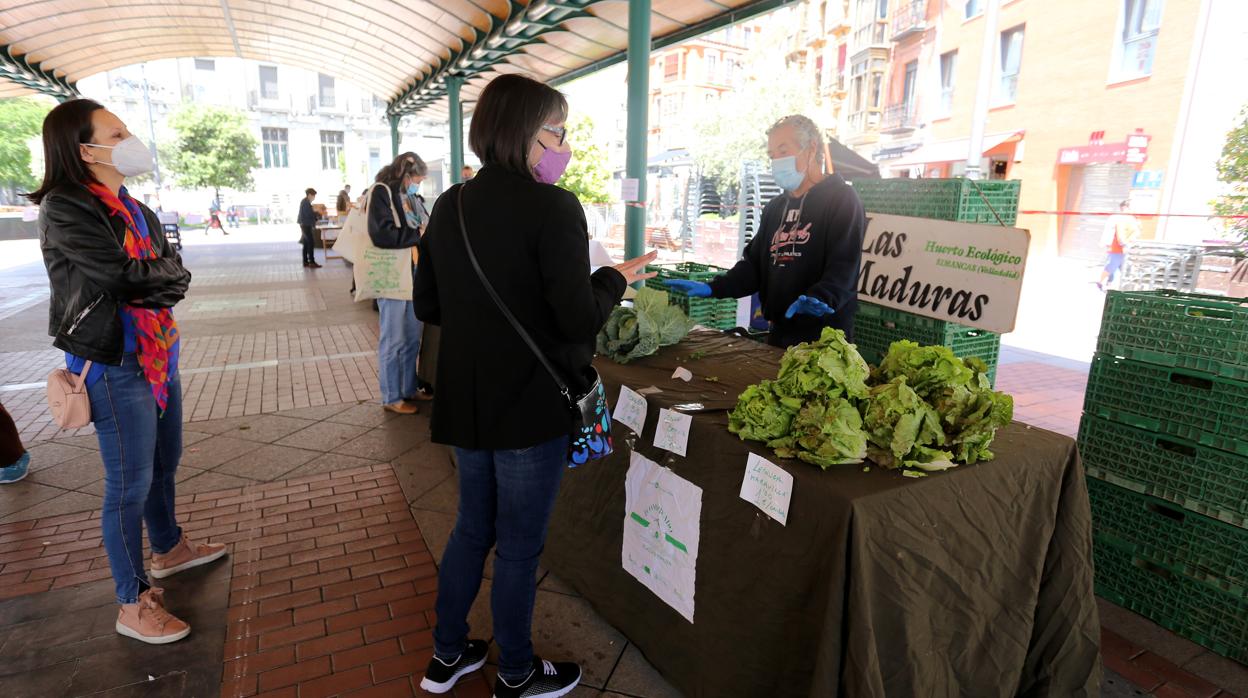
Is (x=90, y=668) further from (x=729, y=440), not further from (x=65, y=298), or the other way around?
(x=729, y=440)

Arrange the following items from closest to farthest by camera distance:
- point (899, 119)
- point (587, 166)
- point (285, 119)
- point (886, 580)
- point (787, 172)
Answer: point (886, 580)
point (787, 172)
point (587, 166)
point (899, 119)
point (285, 119)

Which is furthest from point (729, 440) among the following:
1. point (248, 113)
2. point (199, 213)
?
point (248, 113)

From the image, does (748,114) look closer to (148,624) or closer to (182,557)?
(182,557)

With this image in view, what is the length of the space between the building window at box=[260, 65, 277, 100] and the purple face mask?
169 feet

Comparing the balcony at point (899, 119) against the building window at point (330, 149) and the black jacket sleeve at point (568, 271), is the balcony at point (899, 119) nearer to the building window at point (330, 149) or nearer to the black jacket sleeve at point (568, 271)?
the black jacket sleeve at point (568, 271)

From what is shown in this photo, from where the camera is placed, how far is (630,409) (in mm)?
2320

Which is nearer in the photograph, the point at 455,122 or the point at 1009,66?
the point at 455,122

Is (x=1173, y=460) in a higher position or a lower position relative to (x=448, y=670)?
higher

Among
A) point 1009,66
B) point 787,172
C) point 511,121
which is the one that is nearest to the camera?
point 511,121

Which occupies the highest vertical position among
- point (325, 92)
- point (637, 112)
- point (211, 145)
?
point (325, 92)

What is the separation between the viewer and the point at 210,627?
8.68ft

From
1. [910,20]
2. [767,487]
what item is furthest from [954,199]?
[910,20]

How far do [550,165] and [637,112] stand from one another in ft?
15.5

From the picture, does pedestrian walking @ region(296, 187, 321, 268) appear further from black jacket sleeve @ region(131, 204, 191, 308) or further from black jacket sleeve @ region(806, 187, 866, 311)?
black jacket sleeve @ region(806, 187, 866, 311)
